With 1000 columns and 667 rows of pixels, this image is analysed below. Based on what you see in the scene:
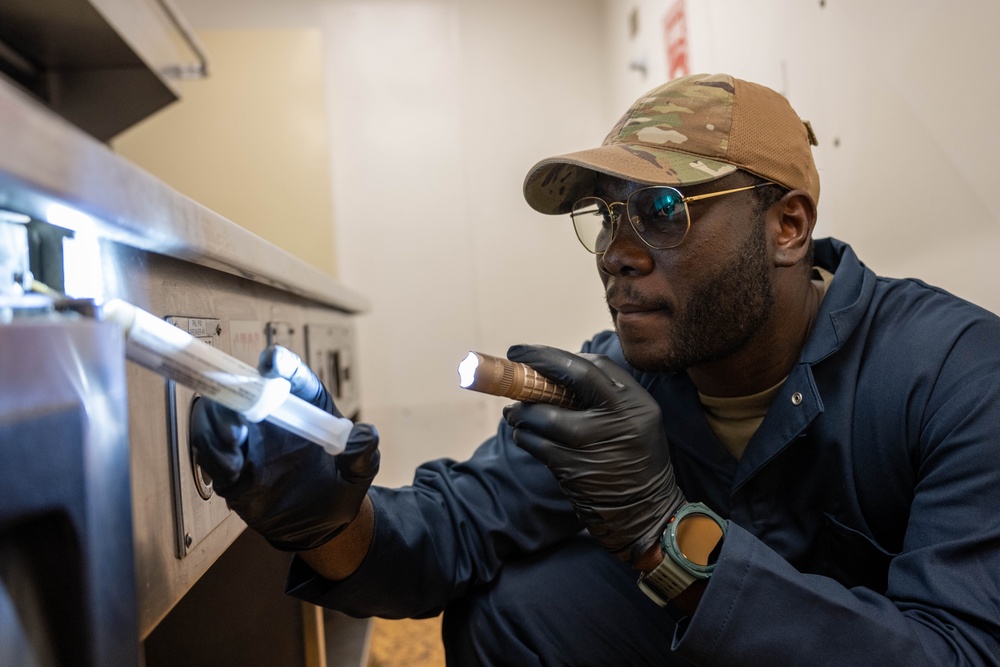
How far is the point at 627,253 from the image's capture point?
2.80 feet

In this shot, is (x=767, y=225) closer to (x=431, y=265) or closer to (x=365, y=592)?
(x=365, y=592)

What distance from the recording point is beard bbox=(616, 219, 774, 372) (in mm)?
857

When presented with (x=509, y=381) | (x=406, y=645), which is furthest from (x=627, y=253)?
(x=406, y=645)

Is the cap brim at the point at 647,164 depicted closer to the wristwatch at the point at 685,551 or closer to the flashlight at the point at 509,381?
the flashlight at the point at 509,381

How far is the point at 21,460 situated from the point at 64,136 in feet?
0.50

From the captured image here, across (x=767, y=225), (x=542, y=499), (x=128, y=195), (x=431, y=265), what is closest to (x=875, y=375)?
(x=767, y=225)

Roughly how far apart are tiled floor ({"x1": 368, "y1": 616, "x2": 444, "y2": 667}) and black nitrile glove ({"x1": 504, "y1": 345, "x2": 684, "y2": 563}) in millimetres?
986

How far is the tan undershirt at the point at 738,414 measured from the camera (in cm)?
94

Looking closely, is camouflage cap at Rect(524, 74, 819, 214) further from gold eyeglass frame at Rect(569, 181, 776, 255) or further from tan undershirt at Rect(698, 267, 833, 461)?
tan undershirt at Rect(698, 267, 833, 461)

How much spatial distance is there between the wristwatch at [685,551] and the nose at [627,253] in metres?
0.30

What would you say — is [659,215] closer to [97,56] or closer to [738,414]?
[738,414]

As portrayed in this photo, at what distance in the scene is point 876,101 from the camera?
1.09m

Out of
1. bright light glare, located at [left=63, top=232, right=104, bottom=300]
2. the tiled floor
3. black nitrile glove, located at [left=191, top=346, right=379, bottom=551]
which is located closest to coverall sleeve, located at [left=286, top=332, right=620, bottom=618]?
black nitrile glove, located at [left=191, top=346, right=379, bottom=551]

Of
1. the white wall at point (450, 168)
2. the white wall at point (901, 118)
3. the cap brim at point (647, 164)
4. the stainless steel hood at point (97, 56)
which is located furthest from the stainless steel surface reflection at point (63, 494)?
the white wall at point (450, 168)
